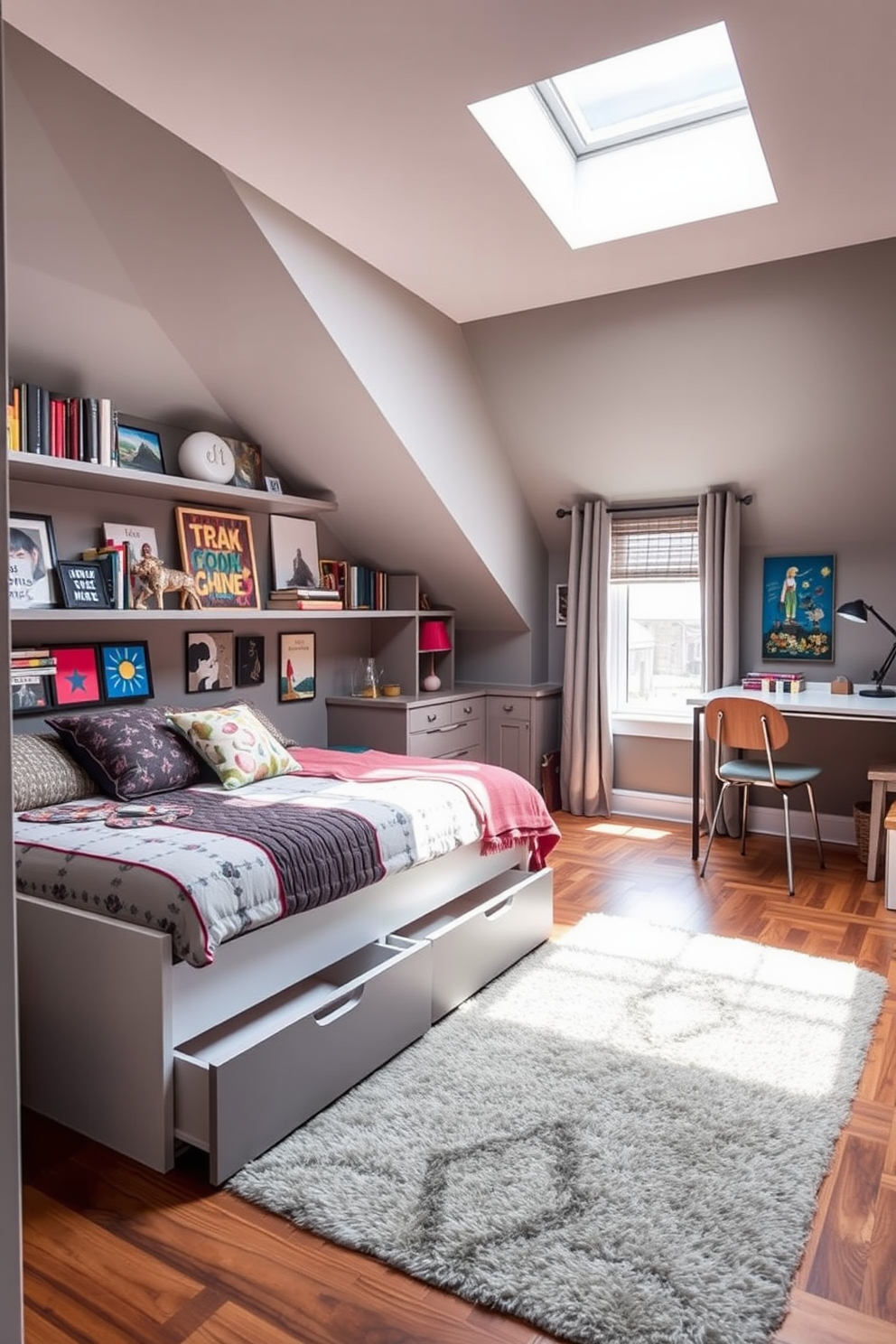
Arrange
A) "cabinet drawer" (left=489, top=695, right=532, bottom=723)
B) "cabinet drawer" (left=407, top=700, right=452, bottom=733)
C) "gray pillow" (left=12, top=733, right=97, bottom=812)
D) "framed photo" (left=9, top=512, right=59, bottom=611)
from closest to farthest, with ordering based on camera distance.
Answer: "gray pillow" (left=12, top=733, right=97, bottom=812), "framed photo" (left=9, top=512, right=59, bottom=611), "cabinet drawer" (left=407, top=700, right=452, bottom=733), "cabinet drawer" (left=489, top=695, right=532, bottom=723)

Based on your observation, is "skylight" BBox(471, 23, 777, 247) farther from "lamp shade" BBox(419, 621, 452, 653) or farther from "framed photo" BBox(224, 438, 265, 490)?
"lamp shade" BBox(419, 621, 452, 653)

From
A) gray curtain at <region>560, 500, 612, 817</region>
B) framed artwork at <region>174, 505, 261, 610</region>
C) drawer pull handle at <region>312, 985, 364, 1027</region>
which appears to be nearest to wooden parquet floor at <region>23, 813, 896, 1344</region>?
drawer pull handle at <region>312, 985, 364, 1027</region>

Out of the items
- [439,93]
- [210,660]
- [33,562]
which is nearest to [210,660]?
[210,660]

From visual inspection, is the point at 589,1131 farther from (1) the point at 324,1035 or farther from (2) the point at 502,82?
(2) the point at 502,82

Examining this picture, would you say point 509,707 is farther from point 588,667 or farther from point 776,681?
point 776,681

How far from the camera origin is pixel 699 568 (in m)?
4.89

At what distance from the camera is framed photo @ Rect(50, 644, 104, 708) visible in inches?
129

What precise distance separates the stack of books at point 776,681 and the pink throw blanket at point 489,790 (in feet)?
5.23

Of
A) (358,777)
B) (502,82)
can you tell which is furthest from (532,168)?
(358,777)

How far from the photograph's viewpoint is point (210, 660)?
13.1ft

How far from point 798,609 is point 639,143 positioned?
8.31 ft

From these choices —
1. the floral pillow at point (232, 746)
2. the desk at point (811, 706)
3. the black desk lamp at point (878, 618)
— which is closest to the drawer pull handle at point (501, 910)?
the floral pillow at point (232, 746)

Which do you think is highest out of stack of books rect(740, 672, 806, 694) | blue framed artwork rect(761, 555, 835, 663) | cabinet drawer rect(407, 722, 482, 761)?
blue framed artwork rect(761, 555, 835, 663)

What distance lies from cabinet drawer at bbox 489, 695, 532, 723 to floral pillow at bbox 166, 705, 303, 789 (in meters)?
2.05
